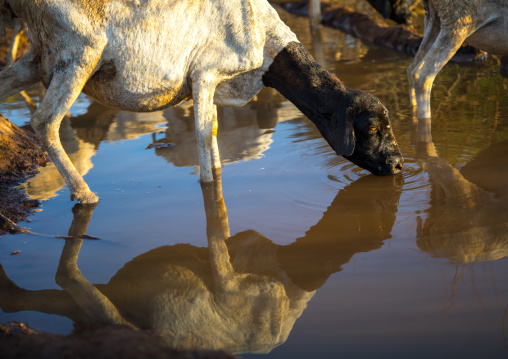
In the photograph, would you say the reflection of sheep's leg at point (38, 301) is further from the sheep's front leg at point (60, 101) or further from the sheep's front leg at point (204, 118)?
the sheep's front leg at point (204, 118)

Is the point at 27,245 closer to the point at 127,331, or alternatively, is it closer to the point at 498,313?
the point at 127,331

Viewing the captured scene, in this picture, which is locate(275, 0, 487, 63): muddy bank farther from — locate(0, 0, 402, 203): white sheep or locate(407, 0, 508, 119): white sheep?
locate(0, 0, 402, 203): white sheep

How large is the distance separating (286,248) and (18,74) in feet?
10.4

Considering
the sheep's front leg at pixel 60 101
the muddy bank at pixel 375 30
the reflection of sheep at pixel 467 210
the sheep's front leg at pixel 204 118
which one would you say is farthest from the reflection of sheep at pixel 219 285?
the muddy bank at pixel 375 30

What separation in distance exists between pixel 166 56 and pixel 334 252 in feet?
8.32

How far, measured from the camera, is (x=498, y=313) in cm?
337

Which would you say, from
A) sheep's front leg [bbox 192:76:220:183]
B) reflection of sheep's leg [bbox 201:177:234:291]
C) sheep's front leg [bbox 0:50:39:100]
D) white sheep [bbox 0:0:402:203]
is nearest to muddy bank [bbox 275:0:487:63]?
white sheep [bbox 0:0:402:203]

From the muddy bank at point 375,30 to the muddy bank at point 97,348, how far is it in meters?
10.3

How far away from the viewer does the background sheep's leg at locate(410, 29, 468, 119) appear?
7.44 metres

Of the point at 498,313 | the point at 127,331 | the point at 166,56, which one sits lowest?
the point at 498,313

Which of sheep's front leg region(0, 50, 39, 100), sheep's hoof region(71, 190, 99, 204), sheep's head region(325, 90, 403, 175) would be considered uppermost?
sheep's front leg region(0, 50, 39, 100)

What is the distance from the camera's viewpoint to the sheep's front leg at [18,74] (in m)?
5.85

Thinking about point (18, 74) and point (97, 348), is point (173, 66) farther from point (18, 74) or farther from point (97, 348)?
point (97, 348)

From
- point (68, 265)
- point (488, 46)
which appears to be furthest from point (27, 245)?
point (488, 46)
